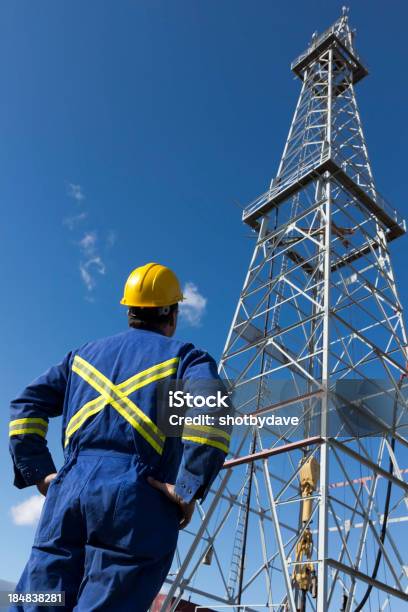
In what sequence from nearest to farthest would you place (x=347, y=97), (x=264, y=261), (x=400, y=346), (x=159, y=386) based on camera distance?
(x=159, y=386), (x=400, y=346), (x=264, y=261), (x=347, y=97)

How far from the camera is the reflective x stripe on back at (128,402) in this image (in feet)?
8.30

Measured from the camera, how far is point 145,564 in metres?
2.24

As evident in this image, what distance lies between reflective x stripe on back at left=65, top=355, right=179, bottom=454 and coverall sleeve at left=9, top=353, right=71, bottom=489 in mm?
183

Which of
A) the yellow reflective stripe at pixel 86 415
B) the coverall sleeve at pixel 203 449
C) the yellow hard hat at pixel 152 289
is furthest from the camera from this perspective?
the yellow hard hat at pixel 152 289

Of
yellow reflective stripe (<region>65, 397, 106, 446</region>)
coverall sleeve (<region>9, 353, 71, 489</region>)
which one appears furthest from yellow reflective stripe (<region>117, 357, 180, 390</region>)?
coverall sleeve (<region>9, 353, 71, 489</region>)

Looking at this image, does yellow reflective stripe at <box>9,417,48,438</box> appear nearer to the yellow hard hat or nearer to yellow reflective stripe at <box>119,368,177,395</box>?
yellow reflective stripe at <box>119,368,177,395</box>

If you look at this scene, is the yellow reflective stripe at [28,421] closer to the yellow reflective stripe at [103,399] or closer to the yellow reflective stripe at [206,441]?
the yellow reflective stripe at [103,399]

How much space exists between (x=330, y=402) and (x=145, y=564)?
8.30 metres

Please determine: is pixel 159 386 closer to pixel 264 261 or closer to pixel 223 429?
pixel 223 429

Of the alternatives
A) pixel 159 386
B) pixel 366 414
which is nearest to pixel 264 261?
pixel 366 414

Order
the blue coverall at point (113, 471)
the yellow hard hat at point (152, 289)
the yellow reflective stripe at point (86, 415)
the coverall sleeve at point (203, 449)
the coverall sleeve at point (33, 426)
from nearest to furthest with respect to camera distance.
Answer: the blue coverall at point (113, 471), the coverall sleeve at point (203, 449), the yellow reflective stripe at point (86, 415), the coverall sleeve at point (33, 426), the yellow hard hat at point (152, 289)

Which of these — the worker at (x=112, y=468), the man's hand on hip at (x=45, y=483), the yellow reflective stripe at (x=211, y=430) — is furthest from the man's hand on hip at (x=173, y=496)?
the man's hand on hip at (x=45, y=483)

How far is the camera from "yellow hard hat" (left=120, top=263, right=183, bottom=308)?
318 centimetres

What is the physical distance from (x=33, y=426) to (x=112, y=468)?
0.61m
